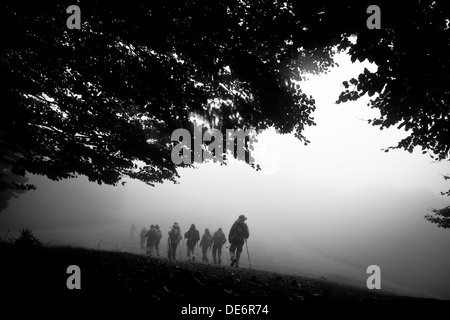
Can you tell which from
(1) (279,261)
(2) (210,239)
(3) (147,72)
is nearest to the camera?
(3) (147,72)

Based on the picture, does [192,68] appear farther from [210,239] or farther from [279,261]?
[279,261]

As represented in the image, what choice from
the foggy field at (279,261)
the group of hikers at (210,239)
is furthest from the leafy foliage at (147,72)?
the foggy field at (279,261)

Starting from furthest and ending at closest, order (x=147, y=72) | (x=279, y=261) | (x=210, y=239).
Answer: (x=279, y=261) < (x=210, y=239) < (x=147, y=72)

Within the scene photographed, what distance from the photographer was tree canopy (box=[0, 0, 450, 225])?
113 inches

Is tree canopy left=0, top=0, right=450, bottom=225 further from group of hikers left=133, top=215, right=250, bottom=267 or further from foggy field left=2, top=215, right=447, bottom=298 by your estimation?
foggy field left=2, top=215, right=447, bottom=298

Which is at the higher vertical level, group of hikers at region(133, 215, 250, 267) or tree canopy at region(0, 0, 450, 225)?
tree canopy at region(0, 0, 450, 225)

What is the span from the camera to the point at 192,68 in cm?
481

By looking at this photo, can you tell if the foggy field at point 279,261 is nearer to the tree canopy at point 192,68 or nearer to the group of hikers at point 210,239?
the group of hikers at point 210,239

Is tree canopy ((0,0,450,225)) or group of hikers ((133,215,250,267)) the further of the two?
group of hikers ((133,215,250,267))

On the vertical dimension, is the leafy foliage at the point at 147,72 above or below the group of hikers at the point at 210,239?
above

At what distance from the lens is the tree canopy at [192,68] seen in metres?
2.87

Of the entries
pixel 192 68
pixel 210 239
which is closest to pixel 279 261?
pixel 210 239

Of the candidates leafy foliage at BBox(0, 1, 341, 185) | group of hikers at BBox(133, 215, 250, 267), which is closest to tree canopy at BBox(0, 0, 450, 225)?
leafy foliage at BBox(0, 1, 341, 185)

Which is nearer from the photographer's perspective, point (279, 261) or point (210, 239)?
point (210, 239)
